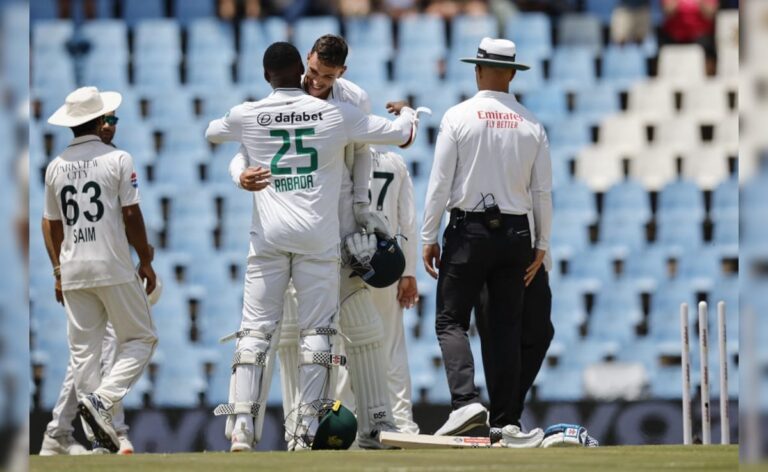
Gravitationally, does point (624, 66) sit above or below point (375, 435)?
above

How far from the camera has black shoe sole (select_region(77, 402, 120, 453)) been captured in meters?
6.23

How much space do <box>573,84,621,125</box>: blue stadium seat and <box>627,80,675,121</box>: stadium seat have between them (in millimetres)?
181

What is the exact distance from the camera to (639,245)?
46.9 ft

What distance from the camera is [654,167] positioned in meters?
14.9

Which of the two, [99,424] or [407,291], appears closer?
[99,424]

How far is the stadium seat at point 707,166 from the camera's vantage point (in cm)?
1460

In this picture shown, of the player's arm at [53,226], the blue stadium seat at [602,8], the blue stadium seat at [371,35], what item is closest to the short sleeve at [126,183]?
the player's arm at [53,226]

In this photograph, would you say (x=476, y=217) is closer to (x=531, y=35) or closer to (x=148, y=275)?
A: (x=148, y=275)

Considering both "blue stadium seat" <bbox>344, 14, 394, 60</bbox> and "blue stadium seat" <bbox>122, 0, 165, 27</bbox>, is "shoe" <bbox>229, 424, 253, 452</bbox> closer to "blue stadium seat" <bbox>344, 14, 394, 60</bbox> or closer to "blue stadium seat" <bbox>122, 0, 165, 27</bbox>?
"blue stadium seat" <bbox>344, 14, 394, 60</bbox>

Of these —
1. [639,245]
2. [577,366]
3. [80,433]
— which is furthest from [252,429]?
[639,245]

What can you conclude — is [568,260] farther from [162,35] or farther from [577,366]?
[162,35]

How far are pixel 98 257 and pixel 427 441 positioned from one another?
1.90 meters

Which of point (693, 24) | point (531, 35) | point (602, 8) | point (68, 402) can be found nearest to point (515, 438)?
point (68, 402)

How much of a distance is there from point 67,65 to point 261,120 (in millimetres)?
10064
